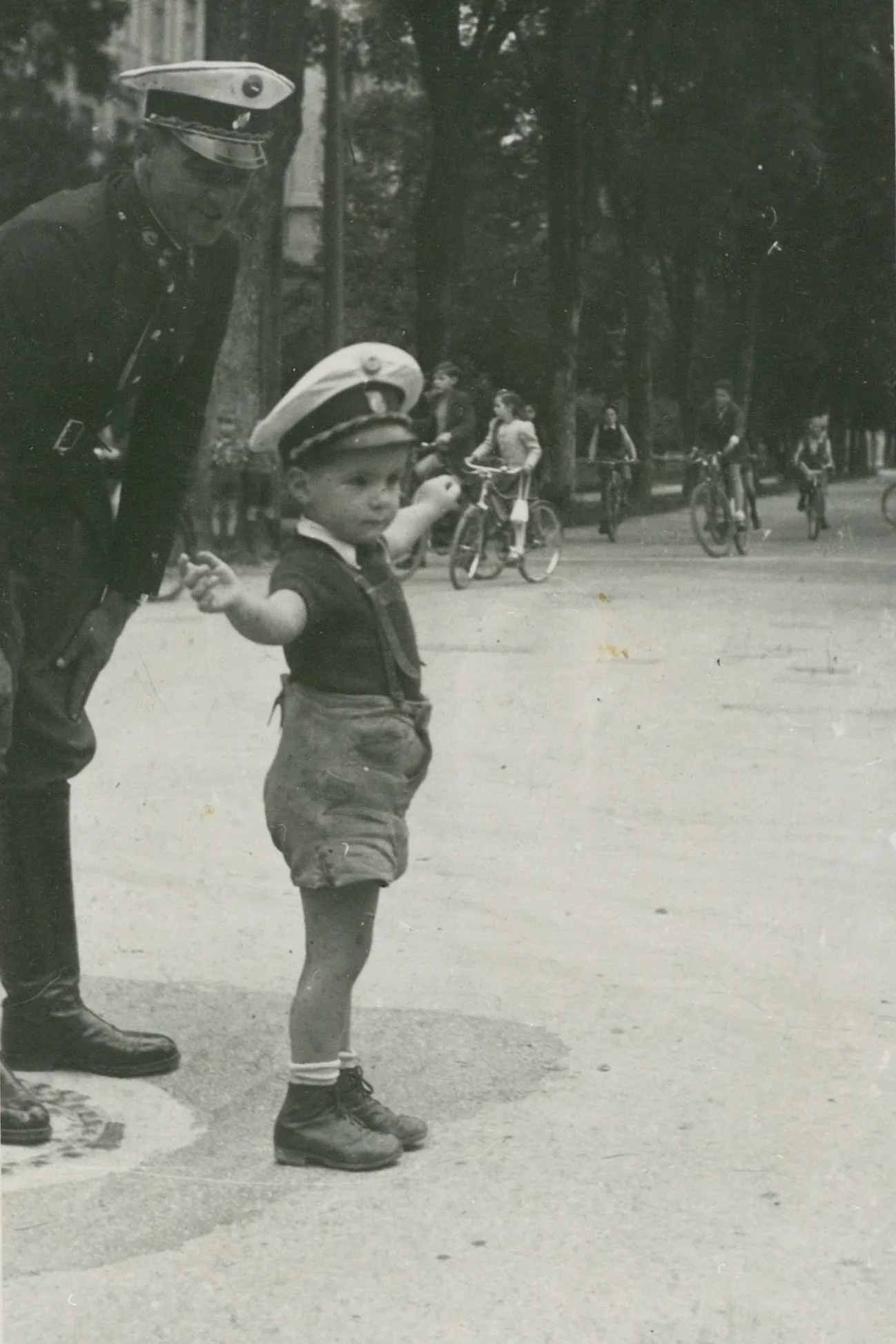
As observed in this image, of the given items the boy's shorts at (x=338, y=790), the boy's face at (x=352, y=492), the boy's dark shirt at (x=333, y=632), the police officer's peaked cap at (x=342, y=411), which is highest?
the police officer's peaked cap at (x=342, y=411)

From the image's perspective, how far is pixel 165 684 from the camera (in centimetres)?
1120

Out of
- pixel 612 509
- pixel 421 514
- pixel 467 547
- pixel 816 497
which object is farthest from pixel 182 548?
pixel 421 514

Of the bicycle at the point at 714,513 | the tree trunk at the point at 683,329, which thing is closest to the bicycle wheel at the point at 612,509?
the bicycle at the point at 714,513

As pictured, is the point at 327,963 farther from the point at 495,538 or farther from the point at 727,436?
the point at 727,436

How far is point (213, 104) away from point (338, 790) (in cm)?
123

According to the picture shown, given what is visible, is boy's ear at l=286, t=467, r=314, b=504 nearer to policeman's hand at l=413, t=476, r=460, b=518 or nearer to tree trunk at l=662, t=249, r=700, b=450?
policeman's hand at l=413, t=476, r=460, b=518

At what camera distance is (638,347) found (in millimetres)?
36969

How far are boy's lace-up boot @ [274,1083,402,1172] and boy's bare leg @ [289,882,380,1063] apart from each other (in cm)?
7

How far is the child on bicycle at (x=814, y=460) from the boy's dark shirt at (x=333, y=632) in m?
19.8

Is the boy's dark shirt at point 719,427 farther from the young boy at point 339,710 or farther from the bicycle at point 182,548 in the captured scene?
the young boy at point 339,710

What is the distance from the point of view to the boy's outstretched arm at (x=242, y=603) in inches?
141

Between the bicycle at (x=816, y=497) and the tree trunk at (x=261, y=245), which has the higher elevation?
the tree trunk at (x=261, y=245)

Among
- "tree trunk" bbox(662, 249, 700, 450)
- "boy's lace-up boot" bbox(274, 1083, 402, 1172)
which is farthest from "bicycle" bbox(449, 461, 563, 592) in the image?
"tree trunk" bbox(662, 249, 700, 450)

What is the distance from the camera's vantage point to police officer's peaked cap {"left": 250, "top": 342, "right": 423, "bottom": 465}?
395 cm
